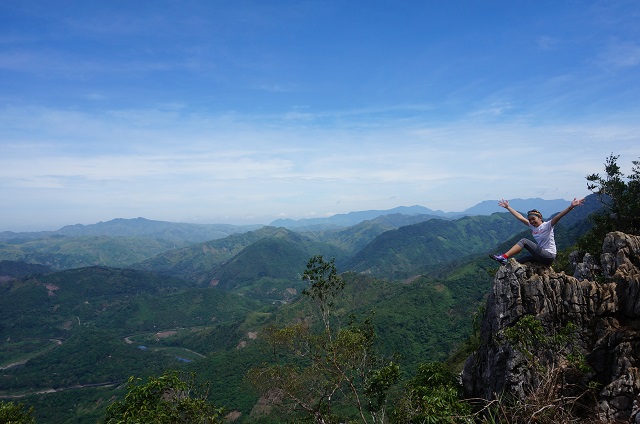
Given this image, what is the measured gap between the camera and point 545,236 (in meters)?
14.9

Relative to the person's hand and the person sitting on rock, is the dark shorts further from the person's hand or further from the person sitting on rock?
the person's hand

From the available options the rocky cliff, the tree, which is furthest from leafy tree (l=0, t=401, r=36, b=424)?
the rocky cliff

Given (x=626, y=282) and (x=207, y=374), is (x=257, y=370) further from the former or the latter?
(x=207, y=374)

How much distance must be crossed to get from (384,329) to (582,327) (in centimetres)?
11370

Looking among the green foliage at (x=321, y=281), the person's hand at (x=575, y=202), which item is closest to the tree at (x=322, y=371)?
the green foliage at (x=321, y=281)

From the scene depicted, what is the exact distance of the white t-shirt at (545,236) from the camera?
14453 millimetres

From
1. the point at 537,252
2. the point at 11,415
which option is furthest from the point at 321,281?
the point at 11,415

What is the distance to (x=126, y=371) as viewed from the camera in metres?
152

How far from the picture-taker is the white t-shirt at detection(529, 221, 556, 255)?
47.4 feet

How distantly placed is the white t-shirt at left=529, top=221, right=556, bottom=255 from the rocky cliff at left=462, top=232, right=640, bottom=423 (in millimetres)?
1950

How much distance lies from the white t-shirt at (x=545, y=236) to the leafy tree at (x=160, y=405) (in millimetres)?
18876

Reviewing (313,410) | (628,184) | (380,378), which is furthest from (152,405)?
(628,184)

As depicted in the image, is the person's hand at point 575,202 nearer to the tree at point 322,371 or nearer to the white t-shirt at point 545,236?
the white t-shirt at point 545,236

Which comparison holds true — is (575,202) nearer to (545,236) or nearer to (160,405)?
(545,236)
